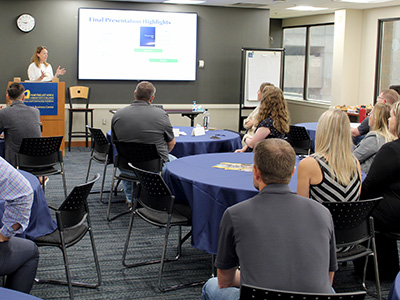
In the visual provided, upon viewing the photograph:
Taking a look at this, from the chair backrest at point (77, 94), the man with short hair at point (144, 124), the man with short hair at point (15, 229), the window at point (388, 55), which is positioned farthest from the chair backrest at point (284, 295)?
the window at point (388, 55)

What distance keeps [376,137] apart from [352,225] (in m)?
1.32

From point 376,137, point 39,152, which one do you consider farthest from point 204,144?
point 376,137

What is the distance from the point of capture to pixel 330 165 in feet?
10.4

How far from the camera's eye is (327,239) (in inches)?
79.7

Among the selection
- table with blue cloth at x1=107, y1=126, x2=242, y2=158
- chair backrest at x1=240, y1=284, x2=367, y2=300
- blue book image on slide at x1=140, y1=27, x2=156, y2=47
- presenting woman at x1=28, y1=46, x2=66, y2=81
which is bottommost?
chair backrest at x1=240, y1=284, x2=367, y2=300

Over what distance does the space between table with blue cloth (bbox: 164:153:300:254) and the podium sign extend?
16.8 feet

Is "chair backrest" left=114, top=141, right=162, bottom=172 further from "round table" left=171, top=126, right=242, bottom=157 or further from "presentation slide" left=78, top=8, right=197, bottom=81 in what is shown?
"presentation slide" left=78, top=8, right=197, bottom=81

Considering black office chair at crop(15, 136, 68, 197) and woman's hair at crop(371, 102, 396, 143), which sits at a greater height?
woman's hair at crop(371, 102, 396, 143)

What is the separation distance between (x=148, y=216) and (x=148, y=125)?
140 cm

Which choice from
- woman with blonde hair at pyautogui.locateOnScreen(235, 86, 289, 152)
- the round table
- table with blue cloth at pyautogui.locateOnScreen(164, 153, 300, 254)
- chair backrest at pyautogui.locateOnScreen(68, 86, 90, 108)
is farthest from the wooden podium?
table with blue cloth at pyautogui.locateOnScreen(164, 153, 300, 254)

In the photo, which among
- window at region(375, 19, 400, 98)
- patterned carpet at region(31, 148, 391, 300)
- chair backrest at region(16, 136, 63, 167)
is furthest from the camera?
window at region(375, 19, 400, 98)

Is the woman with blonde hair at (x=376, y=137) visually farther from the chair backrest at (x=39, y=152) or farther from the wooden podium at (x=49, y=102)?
the wooden podium at (x=49, y=102)

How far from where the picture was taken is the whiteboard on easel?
11139mm

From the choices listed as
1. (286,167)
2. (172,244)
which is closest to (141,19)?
(172,244)
